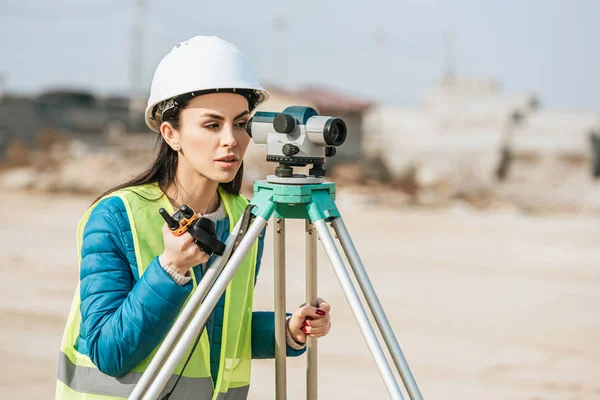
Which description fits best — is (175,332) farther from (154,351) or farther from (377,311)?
(377,311)

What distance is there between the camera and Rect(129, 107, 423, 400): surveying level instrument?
168 centimetres

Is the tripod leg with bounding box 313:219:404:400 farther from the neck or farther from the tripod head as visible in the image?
the neck

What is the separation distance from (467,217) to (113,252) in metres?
10.4

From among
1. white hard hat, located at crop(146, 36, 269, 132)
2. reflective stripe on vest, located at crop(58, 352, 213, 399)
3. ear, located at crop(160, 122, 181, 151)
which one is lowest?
reflective stripe on vest, located at crop(58, 352, 213, 399)

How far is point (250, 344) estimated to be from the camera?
2105 mm

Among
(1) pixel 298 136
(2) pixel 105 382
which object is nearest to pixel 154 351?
(2) pixel 105 382

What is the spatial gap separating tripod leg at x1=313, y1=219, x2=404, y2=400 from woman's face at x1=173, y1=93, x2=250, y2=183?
12.1 inches

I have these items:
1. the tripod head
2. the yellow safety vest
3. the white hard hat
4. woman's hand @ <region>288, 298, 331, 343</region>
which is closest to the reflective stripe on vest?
the yellow safety vest

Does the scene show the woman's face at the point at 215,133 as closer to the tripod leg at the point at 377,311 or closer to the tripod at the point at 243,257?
the tripod at the point at 243,257

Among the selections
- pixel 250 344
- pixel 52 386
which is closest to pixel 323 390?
pixel 52 386

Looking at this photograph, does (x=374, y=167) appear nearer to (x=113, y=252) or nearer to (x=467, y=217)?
(x=467, y=217)

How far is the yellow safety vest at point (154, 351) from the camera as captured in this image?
183 cm

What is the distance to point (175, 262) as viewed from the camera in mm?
1655

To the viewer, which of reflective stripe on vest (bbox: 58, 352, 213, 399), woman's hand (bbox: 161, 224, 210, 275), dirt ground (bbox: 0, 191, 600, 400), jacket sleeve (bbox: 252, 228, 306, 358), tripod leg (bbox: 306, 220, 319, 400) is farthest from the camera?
dirt ground (bbox: 0, 191, 600, 400)
